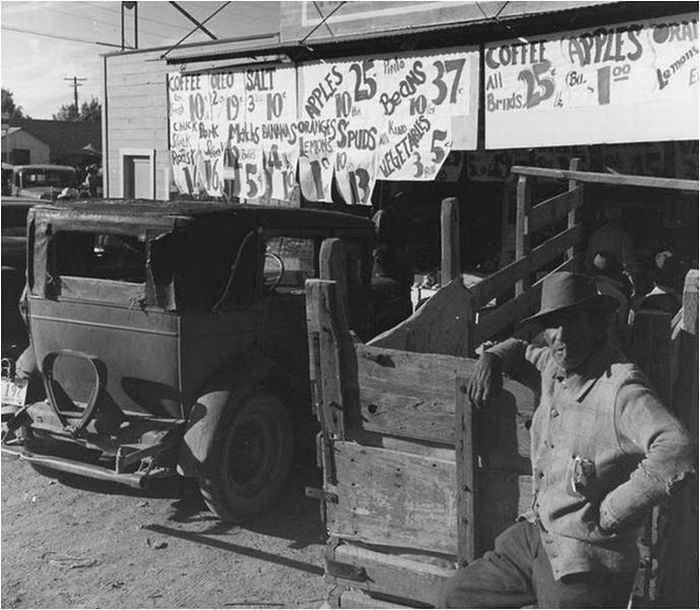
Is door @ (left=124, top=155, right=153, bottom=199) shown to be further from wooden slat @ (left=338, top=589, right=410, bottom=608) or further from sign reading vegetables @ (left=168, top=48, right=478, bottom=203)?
wooden slat @ (left=338, top=589, right=410, bottom=608)

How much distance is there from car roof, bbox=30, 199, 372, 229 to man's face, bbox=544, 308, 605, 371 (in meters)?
3.03

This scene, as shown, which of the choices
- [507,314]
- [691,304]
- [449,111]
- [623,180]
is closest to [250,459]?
[507,314]

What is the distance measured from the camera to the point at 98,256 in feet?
22.6

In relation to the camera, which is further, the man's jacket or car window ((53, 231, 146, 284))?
car window ((53, 231, 146, 284))

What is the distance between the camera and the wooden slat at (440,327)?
14.1ft

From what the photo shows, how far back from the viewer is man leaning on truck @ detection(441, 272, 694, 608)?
2.61 meters

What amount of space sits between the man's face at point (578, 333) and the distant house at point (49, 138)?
166ft

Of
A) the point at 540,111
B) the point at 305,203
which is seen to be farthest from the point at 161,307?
the point at 305,203

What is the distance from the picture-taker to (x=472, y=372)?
3264mm

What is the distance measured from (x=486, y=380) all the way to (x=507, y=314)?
2526 mm

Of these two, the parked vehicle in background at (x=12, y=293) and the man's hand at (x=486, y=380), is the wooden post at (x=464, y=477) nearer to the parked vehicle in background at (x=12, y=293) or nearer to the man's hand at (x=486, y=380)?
the man's hand at (x=486, y=380)

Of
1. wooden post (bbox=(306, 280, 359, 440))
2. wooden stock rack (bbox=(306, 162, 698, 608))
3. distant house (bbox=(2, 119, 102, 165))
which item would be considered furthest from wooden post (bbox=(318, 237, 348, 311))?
distant house (bbox=(2, 119, 102, 165))

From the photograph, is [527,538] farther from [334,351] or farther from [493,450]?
[334,351]

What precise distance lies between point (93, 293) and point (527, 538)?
364 centimetres
